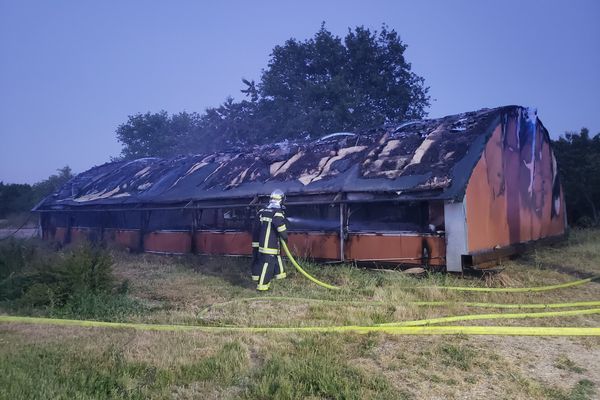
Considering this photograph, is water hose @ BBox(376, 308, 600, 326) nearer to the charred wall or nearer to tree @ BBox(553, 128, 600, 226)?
the charred wall

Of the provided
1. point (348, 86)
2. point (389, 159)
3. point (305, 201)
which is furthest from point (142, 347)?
point (348, 86)

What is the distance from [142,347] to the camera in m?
4.66

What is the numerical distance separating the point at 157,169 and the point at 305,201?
854 cm

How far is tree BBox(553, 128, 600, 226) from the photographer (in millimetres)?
15633

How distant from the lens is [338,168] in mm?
11031

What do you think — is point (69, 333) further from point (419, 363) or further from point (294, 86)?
point (294, 86)

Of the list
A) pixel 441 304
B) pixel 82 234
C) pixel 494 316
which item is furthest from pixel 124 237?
pixel 494 316

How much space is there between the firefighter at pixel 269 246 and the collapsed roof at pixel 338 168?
271 centimetres

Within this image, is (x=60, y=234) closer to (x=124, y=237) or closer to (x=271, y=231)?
(x=124, y=237)

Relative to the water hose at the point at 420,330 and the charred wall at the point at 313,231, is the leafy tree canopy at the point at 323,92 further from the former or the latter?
the water hose at the point at 420,330

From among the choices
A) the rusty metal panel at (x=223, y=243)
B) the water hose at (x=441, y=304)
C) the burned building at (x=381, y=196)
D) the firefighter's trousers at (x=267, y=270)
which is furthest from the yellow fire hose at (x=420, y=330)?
the rusty metal panel at (x=223, y=243)

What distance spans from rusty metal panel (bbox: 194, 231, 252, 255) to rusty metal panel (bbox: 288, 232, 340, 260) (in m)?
1.43

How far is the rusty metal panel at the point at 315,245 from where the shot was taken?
10.3 m

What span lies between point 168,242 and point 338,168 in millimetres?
6454
